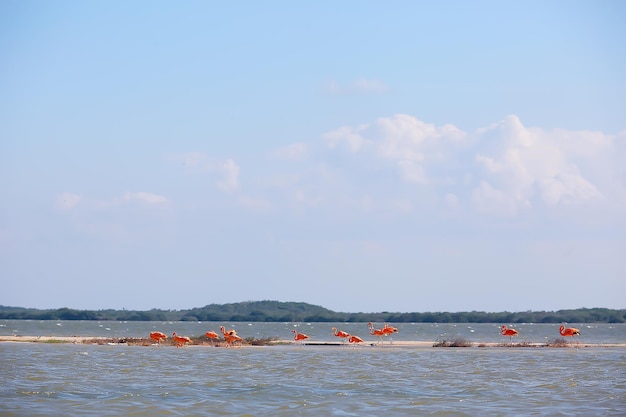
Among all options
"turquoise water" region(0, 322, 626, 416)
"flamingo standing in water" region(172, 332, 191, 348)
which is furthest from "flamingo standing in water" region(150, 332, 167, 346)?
"turquoise water" region(0, 322, 626, 416)

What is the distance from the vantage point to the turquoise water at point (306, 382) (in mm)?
22547

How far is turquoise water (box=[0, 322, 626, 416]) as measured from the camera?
22547 millimetres

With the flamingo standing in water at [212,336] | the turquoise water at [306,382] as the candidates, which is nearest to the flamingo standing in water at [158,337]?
the flamingo standing in water at [212,336]

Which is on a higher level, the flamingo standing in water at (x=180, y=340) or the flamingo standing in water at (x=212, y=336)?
the flamingo standing in water at (x=212, y=336)

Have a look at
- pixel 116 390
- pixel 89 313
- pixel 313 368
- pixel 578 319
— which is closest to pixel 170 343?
pixel 313 368

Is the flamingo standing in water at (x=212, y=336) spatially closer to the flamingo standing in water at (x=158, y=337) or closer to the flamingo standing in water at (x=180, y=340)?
the flamingo standing in water at (x=180, y=340)

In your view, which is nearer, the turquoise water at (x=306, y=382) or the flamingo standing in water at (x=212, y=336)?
the turquoise water at (x=306, y=382)

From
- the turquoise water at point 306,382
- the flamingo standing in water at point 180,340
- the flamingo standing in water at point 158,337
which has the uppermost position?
the flamingo standing in water at point 158,337

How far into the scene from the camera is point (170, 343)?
4709 centimetres

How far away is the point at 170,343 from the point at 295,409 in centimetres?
2589

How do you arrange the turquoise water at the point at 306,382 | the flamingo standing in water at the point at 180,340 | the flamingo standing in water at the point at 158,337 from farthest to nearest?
the flamingo standing in water at the point at 158,337 → the flamingo standing in water at the point at 180,340 → the turquoise water at the point at 306,382

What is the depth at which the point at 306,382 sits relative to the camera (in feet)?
93.8

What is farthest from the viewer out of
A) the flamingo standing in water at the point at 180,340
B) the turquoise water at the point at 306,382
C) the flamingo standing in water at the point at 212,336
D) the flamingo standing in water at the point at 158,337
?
the flamingo standing in water at the point at 212,336

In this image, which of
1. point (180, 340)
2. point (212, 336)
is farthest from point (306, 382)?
point (212, 336)
